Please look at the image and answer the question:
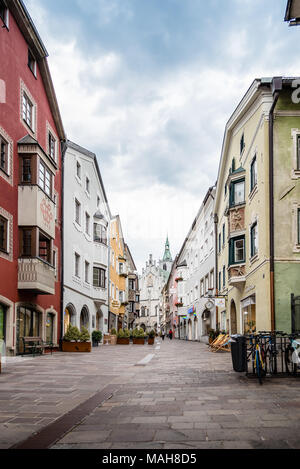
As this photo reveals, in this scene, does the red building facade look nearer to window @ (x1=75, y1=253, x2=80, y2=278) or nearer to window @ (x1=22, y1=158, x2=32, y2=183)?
window @ (x1=22, y1=158, x2=32, y2=183)

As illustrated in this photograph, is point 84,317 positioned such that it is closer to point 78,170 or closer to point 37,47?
point 78,170

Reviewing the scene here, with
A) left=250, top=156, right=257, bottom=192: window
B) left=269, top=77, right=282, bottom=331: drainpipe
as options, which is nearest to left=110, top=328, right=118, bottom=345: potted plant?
left=250, top=156, right=257, bottom=192: window

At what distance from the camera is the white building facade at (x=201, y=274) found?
3881cm

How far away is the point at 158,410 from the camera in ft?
24.3

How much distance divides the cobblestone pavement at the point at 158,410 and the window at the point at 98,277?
22.1 metres

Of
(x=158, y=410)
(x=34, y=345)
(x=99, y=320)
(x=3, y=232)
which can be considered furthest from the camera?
(x=99, y=320)

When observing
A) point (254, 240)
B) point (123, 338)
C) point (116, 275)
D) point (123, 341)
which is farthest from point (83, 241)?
point (116, 275)

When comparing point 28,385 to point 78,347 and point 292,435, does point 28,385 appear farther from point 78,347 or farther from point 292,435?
point 78,347

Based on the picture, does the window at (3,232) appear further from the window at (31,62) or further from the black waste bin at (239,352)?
the black waste bin at (239,352)

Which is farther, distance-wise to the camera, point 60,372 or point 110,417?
point 60,372

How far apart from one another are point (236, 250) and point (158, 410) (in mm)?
18730

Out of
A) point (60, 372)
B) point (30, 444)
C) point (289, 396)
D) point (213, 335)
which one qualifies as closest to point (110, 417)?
point (30, 444)
